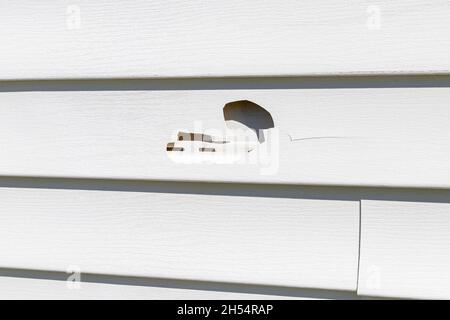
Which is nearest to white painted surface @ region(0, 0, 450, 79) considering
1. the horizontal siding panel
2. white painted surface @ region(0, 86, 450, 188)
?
→ white painted surface @ region(0, 86, 450, 188)

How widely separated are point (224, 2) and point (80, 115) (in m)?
0.36

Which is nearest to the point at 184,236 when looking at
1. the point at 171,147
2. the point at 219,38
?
the point at 171,147

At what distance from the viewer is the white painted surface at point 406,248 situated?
90 cm

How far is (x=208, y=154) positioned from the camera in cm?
95

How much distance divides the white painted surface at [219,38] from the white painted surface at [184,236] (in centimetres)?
25

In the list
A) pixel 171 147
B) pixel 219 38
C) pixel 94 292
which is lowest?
pixel 94 292

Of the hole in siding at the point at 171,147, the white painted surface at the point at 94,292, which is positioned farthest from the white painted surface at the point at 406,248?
the hole in siding at the point at 171,147

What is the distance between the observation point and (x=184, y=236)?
982 millimetres

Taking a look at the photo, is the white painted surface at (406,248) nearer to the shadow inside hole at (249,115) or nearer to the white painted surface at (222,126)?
the white painted surface at (222,126)

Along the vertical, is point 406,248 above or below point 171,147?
below

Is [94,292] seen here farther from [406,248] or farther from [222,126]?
[406,248]

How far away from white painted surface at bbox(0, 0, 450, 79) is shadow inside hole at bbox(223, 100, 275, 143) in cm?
6

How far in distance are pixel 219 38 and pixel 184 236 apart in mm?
388
